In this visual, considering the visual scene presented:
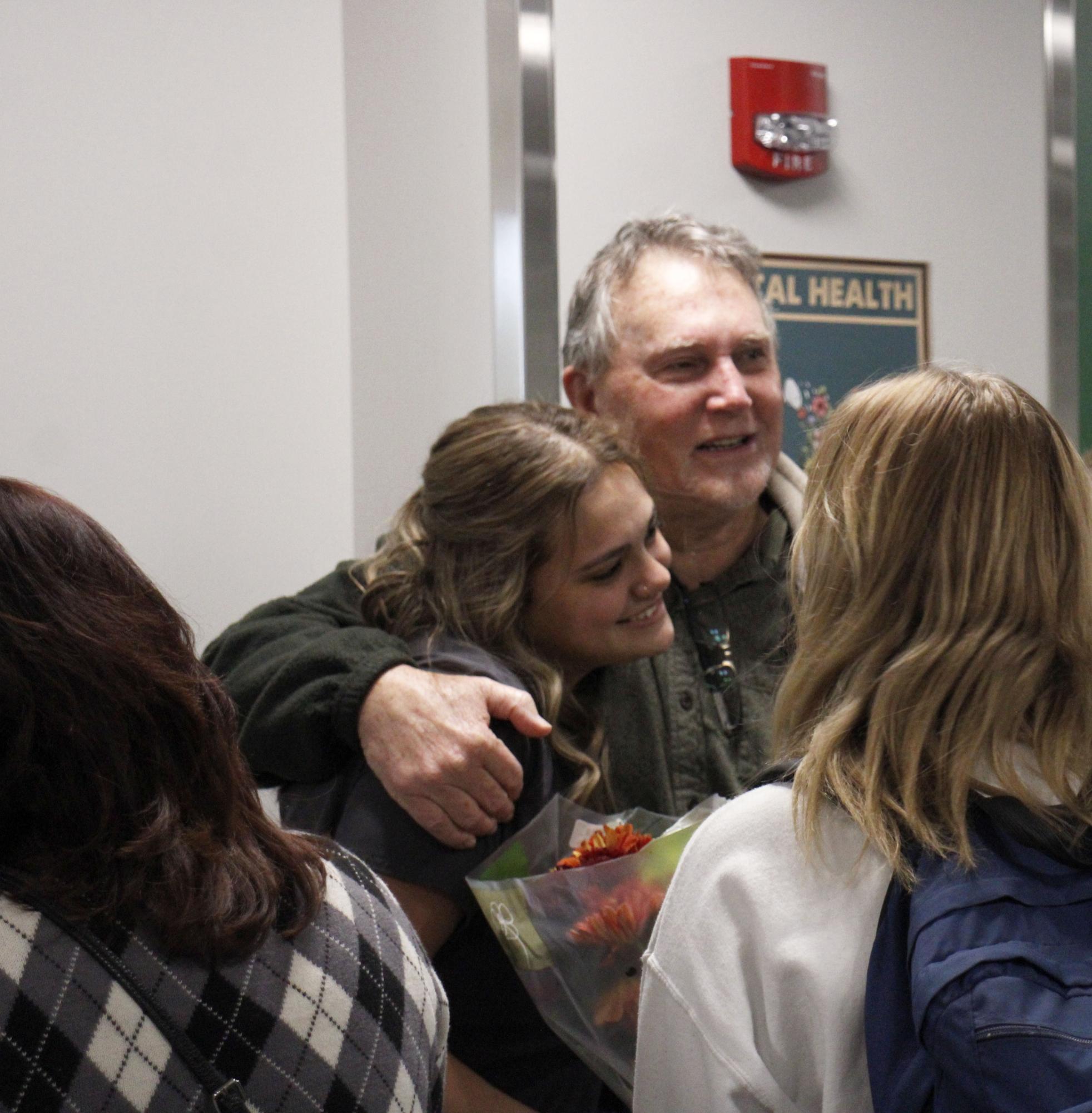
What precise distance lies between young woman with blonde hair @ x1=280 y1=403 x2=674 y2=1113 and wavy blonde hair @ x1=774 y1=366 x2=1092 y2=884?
1.73 feet

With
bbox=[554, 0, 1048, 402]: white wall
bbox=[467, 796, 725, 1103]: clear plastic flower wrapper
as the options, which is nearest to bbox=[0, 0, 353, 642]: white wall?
bbox=[554, 0, 1048, 402]: white wall

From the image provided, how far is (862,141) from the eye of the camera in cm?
274

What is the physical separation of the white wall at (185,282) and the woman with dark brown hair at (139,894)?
145cm

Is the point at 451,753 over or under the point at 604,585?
under

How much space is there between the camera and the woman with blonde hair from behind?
100cm

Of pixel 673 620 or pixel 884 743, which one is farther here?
pixel 673 620

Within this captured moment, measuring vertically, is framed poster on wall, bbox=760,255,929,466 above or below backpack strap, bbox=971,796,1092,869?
above

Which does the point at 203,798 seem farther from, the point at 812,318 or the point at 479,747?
the point at 812,318

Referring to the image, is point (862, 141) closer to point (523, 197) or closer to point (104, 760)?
point (523, 197)

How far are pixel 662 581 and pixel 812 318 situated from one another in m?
1.13

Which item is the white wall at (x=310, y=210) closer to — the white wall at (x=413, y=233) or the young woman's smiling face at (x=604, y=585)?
the white wall at (x=413, y=233)

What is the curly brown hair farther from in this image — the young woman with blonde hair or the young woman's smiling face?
the young woman's smiling face

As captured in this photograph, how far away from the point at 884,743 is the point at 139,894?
579mm

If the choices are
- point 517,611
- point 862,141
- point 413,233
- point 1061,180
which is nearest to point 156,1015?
point 517,611
